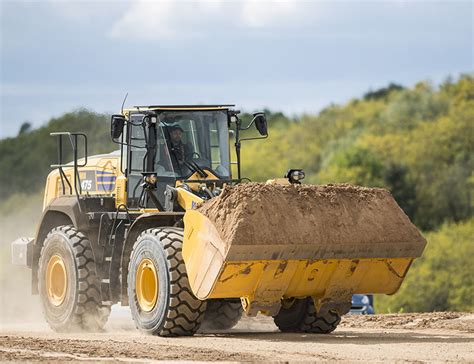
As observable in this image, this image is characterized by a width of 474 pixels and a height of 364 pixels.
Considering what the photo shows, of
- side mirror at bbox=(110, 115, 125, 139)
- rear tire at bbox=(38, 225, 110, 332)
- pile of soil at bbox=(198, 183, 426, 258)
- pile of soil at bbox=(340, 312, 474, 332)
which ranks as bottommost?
pile of soil at bbox=(340, 312, 474, 332)

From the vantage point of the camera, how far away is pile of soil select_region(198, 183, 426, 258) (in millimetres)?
16234

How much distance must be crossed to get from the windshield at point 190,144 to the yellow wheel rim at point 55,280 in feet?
8.75

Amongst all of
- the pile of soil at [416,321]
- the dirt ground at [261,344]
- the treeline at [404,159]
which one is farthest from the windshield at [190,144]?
the treeline at [404,159]

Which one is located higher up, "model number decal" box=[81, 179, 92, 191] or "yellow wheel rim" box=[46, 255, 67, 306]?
"model number decal" box=[81, 179, 92, 191]

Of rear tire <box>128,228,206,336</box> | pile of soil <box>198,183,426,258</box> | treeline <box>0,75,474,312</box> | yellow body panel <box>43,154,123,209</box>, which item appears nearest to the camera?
pile of soil <box>198,183,426,258</box>

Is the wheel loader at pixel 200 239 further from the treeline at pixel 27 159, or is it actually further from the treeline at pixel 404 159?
the treeline at pixel 27 159

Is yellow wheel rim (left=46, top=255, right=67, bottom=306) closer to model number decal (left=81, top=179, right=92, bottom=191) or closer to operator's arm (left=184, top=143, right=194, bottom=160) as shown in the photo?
model number decal (left=81, top=179, right=92, bottom=191)

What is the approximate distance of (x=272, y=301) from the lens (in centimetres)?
1669

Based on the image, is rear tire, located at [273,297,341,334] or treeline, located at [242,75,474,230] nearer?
rear tire, located at [273,297,341,334]

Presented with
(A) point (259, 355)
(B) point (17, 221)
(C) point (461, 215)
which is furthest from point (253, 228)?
(C) point (461, 215)

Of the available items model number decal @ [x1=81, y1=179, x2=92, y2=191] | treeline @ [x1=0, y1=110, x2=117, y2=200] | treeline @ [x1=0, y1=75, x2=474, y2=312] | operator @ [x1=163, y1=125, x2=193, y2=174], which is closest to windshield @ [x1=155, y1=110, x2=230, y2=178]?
operator @ [x1=163, y1=125, x2=193, y2=174]

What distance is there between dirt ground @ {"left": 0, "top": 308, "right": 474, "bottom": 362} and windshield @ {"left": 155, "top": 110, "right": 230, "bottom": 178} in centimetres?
251

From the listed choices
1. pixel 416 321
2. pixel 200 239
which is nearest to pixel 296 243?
pixel 200 239

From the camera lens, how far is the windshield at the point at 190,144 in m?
18.6
